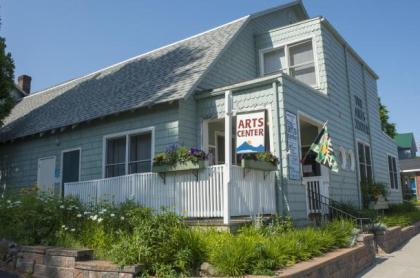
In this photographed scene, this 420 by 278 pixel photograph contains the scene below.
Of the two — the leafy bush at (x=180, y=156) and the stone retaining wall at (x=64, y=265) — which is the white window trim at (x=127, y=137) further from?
the stone retaining wall at (x=64, y=265)

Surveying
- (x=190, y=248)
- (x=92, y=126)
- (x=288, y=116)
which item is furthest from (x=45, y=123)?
(x=190, y=248)

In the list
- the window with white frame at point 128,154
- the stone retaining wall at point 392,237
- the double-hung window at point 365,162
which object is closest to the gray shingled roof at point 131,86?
the window with white frame at point 128,154

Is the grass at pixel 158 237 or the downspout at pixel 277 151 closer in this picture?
the grass at pixel 158 237

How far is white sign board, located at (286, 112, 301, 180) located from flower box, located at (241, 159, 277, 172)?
715 millimetres

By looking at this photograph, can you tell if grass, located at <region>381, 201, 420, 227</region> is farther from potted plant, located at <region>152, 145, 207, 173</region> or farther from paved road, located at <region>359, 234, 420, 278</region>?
potted plant, located at <region>152, 145, 207, 173</region>

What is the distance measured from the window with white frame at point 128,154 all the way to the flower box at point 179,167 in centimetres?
268

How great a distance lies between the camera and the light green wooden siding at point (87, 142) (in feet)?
36.3

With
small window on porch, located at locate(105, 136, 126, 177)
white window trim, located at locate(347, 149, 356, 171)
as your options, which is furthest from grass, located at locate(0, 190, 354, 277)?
white window trim, located at locate(347, 149, 356, 171)

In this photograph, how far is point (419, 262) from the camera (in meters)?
9.08

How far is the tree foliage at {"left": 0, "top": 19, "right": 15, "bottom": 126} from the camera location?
15.2 meters

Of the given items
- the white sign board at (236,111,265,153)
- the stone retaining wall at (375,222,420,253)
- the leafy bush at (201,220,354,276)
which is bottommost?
the stone retaining wall at (375,222,420,253)

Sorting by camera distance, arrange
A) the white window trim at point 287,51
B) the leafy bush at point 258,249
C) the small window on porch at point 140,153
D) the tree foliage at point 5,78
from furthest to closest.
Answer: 1. the tree foliage at point 5,78
2. the white window trim at point 287,51
3. the small window on porch at point 140,153
4. the leafy bush at point 258,249

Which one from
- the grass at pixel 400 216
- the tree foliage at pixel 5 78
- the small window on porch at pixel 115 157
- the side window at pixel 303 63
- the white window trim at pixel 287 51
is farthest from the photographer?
the tree foliage at pixel 5 78

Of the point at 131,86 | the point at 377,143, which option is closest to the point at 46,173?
the point at 131,86
